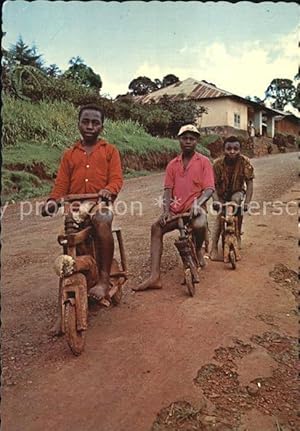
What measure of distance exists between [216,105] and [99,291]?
2597 centimetres

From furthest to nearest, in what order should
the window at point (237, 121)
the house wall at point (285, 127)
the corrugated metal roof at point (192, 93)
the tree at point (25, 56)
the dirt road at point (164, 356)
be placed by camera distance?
the house wall at point (285, 127) < the window at point (237, 121) < the corrugated metal roof at point (192, 93) < the tree at point (25, 56) < the dirt road at point (164, 356)

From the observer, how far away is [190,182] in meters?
4.81

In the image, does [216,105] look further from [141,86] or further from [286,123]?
[286,123]

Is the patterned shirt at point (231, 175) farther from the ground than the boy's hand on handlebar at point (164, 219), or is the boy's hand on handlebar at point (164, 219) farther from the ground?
the patterned shirt at point (231, 175)

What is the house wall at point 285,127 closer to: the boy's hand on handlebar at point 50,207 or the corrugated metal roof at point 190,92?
the corrugated metal roof at point 190,92

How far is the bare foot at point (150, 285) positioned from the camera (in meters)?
4.42

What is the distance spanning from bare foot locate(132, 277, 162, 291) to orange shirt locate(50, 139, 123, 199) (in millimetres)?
1119

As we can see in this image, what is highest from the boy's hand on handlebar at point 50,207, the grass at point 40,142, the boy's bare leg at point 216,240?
the grass at point 40,142

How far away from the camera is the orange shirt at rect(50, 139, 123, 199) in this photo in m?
3.77

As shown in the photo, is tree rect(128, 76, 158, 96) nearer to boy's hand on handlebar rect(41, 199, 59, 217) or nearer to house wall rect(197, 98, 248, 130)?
house wall rect(197, 98, 248, 130)

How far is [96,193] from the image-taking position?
3.69 metres

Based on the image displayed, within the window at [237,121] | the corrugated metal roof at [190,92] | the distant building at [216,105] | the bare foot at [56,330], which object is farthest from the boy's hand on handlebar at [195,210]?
the window at [237,121]

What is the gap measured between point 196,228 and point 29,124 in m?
9.83

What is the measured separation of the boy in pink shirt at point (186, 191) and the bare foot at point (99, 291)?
1.04m
